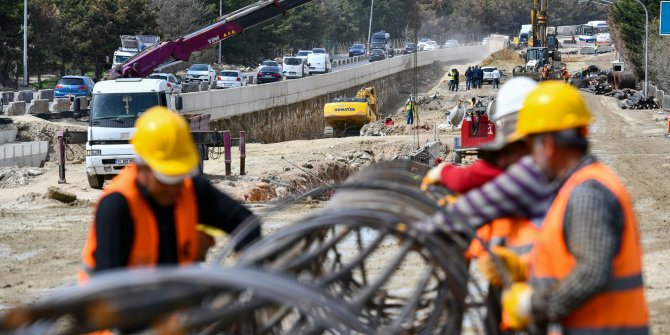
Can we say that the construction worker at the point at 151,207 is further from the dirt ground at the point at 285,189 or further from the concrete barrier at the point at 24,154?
the concrete barrier at the point at 24,154

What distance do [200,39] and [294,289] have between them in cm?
3106

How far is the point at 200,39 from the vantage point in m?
34.3

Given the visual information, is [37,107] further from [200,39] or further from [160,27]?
[160,27]

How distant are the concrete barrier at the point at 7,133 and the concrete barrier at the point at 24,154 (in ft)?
6.38

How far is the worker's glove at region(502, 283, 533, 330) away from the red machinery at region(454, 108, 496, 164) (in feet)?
74.0

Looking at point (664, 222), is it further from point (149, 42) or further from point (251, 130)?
point (149, 42)

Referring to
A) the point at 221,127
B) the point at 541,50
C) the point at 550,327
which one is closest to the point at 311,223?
the point at 550,327

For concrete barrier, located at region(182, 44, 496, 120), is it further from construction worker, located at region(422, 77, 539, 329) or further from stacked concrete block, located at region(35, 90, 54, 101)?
construction worker, located at region(422, 77, 539, 329)

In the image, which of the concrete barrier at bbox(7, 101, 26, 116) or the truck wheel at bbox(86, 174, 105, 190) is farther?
the concrete barrier at bbox(7, 101, 26, 116)

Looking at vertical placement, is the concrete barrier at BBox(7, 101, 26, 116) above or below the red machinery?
above

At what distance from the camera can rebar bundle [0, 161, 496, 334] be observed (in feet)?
11.5

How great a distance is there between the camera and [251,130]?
4247 cm

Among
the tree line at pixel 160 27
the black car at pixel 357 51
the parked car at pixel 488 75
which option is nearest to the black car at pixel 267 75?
the tree line at pixel 160 27

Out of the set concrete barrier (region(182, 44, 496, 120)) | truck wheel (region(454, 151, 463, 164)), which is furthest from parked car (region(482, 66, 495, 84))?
truck wheel (region(454, 151, 463, 164))
